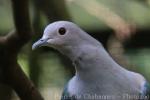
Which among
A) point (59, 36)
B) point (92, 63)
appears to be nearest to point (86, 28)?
point (92, 63)

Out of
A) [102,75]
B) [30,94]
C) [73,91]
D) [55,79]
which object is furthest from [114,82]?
[55,79]

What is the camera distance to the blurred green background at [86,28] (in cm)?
217

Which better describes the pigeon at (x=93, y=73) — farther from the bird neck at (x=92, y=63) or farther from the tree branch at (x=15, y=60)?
the tree branch at (x=15, y=60)

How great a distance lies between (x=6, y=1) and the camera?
257cm

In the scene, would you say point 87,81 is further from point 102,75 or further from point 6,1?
point 6,1

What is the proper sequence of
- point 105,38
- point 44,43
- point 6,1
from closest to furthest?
point 44,43 → point 6,1 → point 105,38

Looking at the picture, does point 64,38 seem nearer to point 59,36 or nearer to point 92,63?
point 59,36

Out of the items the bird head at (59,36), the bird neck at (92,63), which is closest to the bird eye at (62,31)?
the bird head at (59,36)

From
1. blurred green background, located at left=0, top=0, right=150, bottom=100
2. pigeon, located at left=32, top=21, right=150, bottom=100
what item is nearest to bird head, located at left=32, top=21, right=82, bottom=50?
pigeon, located at left=32, top=21, right=150, bottom=100

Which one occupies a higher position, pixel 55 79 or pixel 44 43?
pixel 44 43

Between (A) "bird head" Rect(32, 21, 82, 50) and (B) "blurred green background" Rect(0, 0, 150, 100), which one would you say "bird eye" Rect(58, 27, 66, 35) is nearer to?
(A) "bird head" Rect(32, 21, 82, 50)

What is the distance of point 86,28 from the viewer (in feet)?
9.70

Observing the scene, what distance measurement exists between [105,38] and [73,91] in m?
1.14

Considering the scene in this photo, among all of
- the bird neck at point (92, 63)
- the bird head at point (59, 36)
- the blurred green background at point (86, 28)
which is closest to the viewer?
the bird head at point (59, 36)
